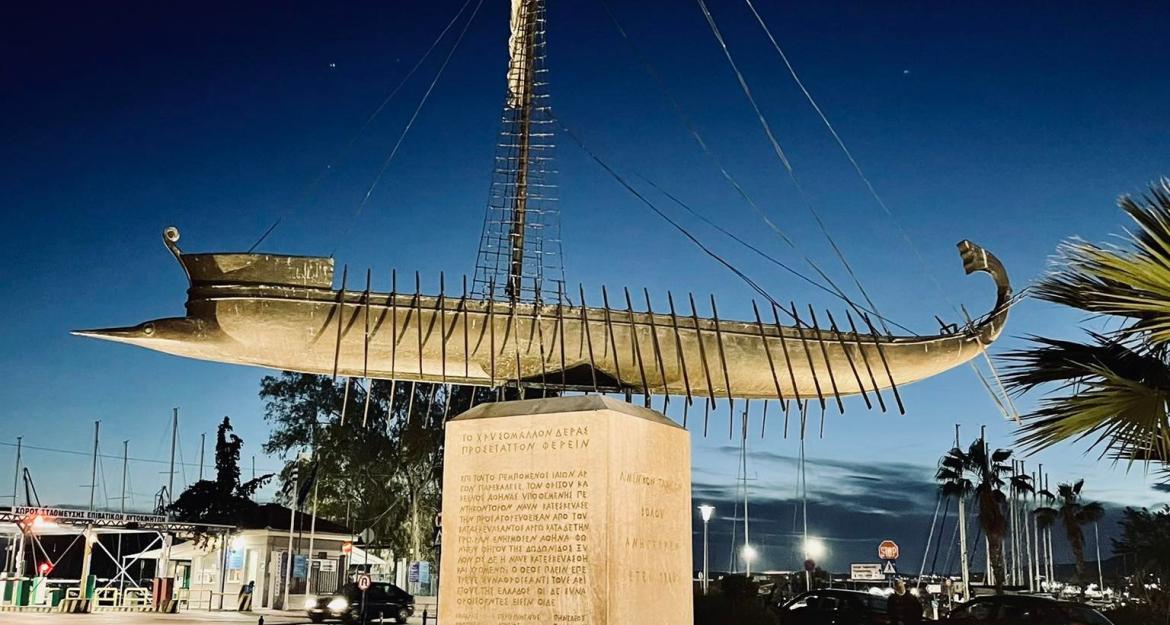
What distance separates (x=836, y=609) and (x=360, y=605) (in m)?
15.2

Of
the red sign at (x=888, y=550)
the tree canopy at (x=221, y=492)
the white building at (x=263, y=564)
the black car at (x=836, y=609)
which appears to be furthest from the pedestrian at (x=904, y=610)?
the tree canopy at (x=221, y=492)

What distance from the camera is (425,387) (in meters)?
44.0

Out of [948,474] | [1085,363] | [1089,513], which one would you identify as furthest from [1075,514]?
[1085,363]

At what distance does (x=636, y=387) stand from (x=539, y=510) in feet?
10.4

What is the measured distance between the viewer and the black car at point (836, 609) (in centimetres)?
2172

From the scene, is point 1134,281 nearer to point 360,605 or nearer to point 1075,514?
point 360,605

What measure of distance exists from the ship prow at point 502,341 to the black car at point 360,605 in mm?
20525

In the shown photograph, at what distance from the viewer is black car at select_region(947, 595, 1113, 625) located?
18.8m

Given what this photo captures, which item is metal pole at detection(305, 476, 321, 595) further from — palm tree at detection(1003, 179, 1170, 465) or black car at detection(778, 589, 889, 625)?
palm tree at detection(1003, 179, 1170, 465)

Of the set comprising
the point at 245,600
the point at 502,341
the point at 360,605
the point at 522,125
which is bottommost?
the point at 245,600

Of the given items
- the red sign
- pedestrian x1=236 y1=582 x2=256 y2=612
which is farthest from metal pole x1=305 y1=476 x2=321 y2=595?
the red sign

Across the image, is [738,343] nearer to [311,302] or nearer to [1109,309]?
[1109,309]

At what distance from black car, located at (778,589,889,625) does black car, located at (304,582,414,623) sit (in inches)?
537

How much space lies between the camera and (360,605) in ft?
104
